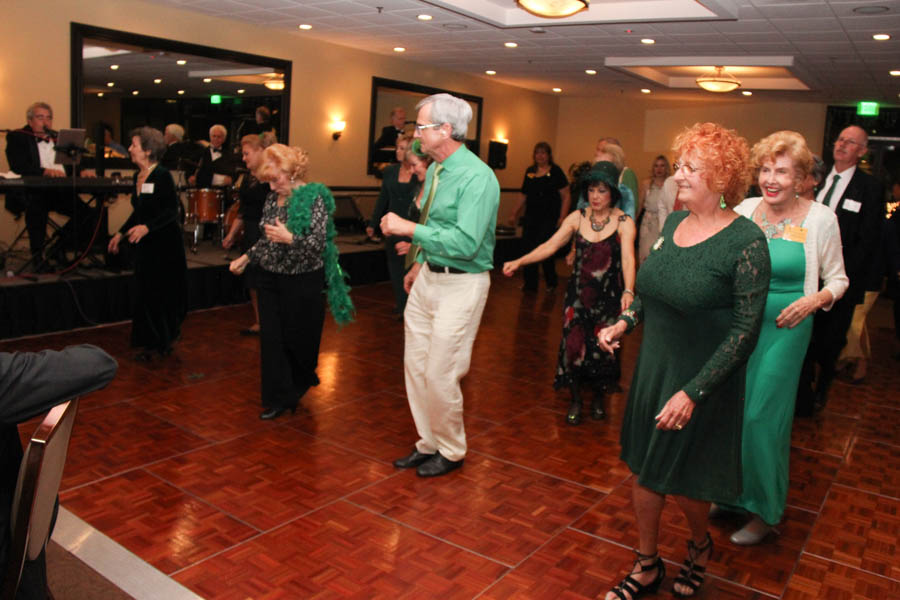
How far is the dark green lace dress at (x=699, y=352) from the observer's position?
2.16 metres

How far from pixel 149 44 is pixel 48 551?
6459 millimetres

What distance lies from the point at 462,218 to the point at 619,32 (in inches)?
209

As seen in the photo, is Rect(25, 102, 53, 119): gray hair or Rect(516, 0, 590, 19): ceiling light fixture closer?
Rect(516, 0, 590, 19): ceiling light fixture

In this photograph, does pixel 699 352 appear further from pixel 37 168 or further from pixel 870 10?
pixel 37 168

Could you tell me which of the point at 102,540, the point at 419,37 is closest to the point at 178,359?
the point at 102,540

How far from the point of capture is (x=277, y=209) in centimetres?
405

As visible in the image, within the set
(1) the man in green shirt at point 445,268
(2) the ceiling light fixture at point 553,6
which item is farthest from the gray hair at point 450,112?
(2) the ceiling light fixture at point 553,6

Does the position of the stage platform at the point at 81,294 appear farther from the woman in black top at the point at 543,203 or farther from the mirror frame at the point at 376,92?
the woman in black top at the point at 543,203

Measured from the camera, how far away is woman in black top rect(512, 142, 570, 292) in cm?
897

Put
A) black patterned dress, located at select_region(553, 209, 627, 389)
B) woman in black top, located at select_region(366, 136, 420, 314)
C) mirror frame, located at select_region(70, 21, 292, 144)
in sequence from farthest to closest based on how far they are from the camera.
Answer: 1. mirror frame, located at select_region(70, 21, 292, 144)
2. woman in black top, located at select_region(366, 136, 420, 314)
3. black patterned dress, located at select_region(553, 209, 627, 389)

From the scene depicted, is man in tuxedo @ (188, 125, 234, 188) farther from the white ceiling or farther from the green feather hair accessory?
the green feather hair accessory

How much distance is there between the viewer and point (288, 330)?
4.11m

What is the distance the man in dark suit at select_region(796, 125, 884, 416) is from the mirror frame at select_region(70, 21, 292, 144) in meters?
6.55

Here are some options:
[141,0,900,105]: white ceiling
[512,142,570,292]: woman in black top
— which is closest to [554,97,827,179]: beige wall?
[141,0,900,105]: white ceiling
